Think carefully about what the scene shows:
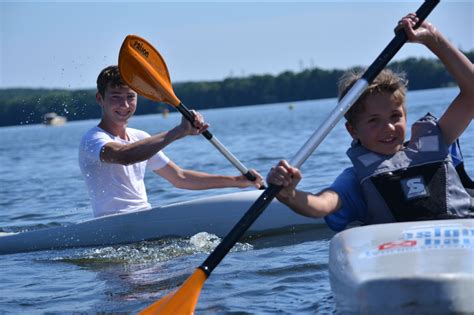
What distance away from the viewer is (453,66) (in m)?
4.07

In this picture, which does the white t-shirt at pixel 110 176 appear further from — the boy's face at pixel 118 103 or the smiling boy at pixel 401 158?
the smiling boy at pixel 401 158

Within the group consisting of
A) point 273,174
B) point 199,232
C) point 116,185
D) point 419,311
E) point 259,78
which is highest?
point 273,174

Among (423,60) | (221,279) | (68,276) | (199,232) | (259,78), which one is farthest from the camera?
(259,78)

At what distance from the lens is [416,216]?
157 inches

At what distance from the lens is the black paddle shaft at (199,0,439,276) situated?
3.74 meters

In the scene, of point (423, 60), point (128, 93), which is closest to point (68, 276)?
point (128, 93)

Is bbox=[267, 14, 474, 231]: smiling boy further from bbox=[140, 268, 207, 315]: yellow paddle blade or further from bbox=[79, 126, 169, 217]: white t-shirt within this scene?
bbox=[79, 126, 169, 217]: white t-shirt

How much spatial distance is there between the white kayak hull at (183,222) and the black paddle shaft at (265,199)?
2838 mm

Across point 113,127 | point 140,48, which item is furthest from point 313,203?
point 113,127

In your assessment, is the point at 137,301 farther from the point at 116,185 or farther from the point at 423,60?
the point at 423,60

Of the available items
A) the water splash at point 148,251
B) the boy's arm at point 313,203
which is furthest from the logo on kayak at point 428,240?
the water splash at point 148,251

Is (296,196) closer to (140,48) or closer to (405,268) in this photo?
(405,268)

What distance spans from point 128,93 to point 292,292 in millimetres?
2411

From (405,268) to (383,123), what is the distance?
3.34ft
